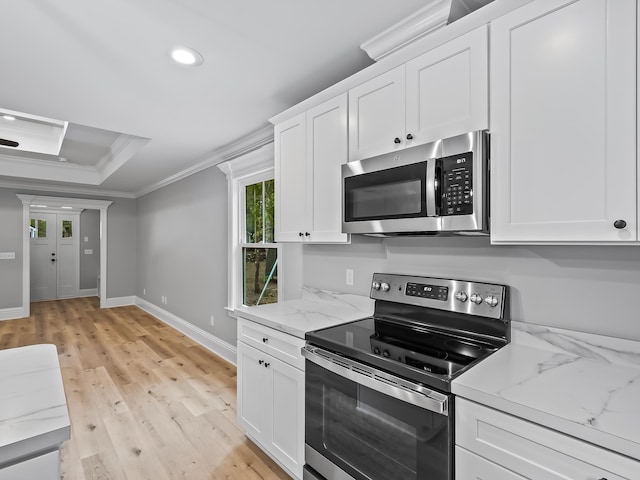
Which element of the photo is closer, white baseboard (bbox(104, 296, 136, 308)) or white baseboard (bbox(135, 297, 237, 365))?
white baseboard (bbox(135, 297, 237, 365))

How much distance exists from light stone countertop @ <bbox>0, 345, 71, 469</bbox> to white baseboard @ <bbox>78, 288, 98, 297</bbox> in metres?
8.34

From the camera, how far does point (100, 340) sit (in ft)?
15.2

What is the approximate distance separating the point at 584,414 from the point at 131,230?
7.67m

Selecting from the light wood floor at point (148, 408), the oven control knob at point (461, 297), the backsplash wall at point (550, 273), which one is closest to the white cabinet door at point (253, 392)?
the light wood floor at point (148, 408)

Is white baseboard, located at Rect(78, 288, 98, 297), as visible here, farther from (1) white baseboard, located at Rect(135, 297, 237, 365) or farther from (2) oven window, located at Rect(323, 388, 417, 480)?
(2) oven window, located at Rect(323, 388, 417, 480)

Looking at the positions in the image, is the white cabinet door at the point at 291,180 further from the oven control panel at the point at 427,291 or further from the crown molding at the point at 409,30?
the oven control panel at the point at 427,291

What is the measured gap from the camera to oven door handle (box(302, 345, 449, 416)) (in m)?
1.19

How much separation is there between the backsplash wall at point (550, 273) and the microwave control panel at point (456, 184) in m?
0.36

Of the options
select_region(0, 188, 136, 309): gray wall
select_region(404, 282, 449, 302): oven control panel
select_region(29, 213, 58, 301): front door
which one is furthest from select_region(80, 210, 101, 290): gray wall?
Result: select_region(404, 282, 449, 302): oven control panel

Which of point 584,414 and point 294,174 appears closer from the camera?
point 584,414

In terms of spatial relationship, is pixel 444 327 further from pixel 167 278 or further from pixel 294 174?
pixel 167 278

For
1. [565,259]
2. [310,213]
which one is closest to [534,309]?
[565,259]

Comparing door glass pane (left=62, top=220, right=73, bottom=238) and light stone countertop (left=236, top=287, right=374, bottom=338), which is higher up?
door glass pane (left=62, top=220, right=73, bottom=238)

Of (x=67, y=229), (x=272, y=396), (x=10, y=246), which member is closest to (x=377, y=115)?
(x=272, y=396)
